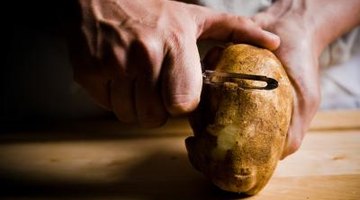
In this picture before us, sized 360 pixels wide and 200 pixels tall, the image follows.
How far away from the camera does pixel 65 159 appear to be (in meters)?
0.97

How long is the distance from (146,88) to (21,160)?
331mm

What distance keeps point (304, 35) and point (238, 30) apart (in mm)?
185

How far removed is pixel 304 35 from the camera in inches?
38.4

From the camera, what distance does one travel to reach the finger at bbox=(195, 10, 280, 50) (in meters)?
0.84

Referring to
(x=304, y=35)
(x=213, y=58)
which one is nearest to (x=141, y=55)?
(x=213, y=58)

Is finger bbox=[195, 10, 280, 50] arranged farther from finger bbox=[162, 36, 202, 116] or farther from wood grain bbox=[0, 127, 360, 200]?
wood grain bbox=[0, 127, 360, 200]

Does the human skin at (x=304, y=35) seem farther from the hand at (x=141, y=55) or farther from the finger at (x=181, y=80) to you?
the finger at (x=181, y=80)

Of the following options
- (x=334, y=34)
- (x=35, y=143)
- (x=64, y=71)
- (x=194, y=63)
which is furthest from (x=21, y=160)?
(x=334, y=34)

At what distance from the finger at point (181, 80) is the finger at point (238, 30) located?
0.09m

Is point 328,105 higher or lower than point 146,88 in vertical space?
lower

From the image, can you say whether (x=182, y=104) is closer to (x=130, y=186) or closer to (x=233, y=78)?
(x=233, y=78)

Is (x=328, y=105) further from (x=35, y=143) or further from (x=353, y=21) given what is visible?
(x=35, y=143)

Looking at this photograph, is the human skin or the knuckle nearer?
the knuckle

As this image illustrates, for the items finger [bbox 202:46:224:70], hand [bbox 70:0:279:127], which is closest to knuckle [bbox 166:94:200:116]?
hand [bbox 70:0:279:127]
